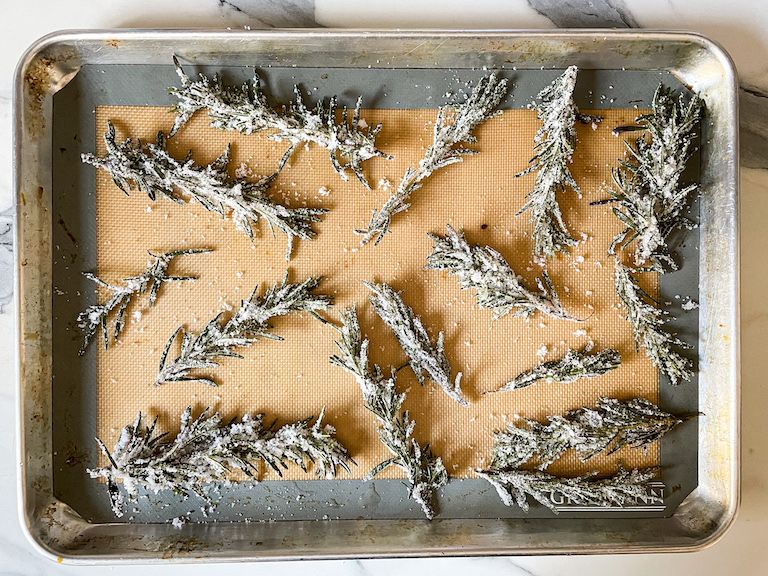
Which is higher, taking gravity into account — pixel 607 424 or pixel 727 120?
pixel 727 120

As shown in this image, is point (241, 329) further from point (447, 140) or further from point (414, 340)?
point (447, 140)

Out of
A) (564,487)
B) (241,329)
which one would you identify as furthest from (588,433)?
(241,329)

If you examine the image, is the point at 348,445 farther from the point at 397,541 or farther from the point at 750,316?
the point at 750,316

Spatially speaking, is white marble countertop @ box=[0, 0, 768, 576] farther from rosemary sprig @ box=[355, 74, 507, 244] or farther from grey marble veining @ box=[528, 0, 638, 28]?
rosemary sprig @ box=[355, 74, 507, 244]

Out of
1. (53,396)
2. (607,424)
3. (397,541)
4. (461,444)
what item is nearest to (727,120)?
(607,424)

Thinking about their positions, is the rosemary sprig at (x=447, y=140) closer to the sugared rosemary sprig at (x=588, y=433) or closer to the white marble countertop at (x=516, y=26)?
the white marble countertop at (x=516, y=26)

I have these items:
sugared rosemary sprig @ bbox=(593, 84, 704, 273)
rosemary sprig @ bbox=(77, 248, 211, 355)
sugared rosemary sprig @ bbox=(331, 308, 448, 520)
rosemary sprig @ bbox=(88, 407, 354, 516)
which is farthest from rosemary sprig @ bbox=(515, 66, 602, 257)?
rosemary sprig @ bbox=(77, 248, 211, 355)

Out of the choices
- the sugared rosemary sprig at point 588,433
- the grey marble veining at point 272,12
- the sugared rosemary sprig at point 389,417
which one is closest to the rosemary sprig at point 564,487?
the sugared rosemary sprig at point 588,433
